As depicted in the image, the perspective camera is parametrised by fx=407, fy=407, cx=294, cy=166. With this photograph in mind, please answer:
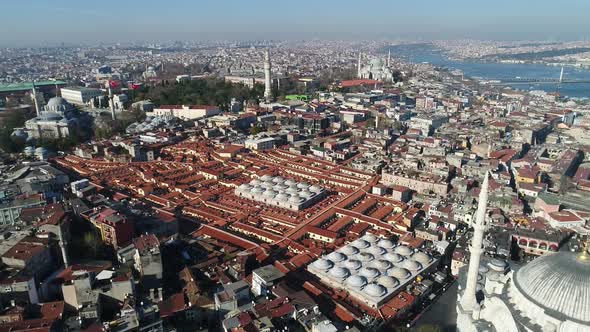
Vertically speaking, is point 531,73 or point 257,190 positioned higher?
point 531,73

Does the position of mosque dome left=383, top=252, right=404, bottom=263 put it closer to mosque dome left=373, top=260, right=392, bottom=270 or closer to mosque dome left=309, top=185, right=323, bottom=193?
mosque dome left=373, top=260, right=392, bottom=270

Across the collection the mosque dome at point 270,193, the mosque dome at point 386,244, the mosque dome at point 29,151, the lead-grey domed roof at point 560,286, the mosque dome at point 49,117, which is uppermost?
the lead-grey domed roof at point 560,286

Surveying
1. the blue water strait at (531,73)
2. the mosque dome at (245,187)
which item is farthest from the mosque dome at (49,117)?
the blue water strait at (531,73)

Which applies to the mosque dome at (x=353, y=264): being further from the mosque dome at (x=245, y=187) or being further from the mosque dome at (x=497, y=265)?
the mosque dome at (x=245, y=187)

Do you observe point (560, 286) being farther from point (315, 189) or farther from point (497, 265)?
point (315, 189)

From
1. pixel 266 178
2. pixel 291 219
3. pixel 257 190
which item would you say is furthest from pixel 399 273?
pixel 266 178

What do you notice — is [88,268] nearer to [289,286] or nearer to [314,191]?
[289,286]
